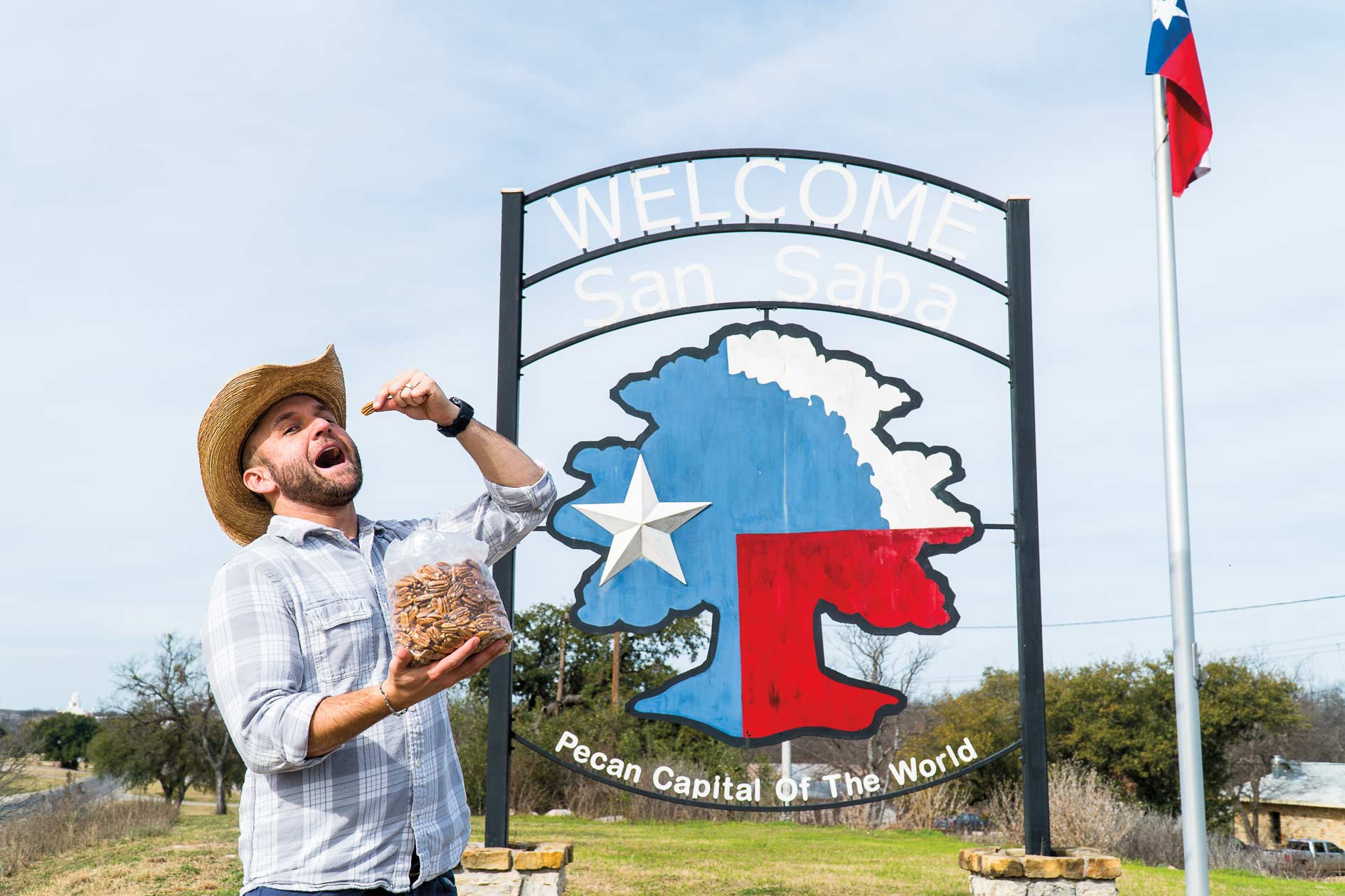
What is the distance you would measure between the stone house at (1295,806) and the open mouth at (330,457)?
23.8 m

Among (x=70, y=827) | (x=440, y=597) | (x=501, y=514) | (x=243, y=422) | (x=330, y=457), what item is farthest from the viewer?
(x=70, y=827)

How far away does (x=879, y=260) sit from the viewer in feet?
20.2

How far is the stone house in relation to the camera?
22469 millimetres

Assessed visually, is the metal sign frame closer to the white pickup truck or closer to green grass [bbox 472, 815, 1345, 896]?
green grass [bbox 472, 815, 1345, 896]

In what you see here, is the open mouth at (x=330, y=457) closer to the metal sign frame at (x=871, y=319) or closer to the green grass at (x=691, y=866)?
the metal sign frame at (x=871, y=319)

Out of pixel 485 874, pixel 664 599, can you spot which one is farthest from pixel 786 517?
pixel 485 874

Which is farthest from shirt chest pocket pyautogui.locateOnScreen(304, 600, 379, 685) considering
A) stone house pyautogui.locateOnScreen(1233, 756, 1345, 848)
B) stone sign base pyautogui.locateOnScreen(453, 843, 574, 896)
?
stone house pyautogui.locateOnScreen(1233, 756, 1345, 848)

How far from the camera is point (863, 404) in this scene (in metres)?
5.96

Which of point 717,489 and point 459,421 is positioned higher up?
point 717,489

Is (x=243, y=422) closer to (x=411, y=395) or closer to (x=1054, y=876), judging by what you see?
(x=411, y=395)

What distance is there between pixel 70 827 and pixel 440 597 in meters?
12.9

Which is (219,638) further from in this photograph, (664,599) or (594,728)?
(594,728)

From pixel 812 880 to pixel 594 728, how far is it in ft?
8.70

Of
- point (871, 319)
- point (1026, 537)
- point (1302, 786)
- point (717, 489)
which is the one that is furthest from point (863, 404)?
point (1302, 786)
